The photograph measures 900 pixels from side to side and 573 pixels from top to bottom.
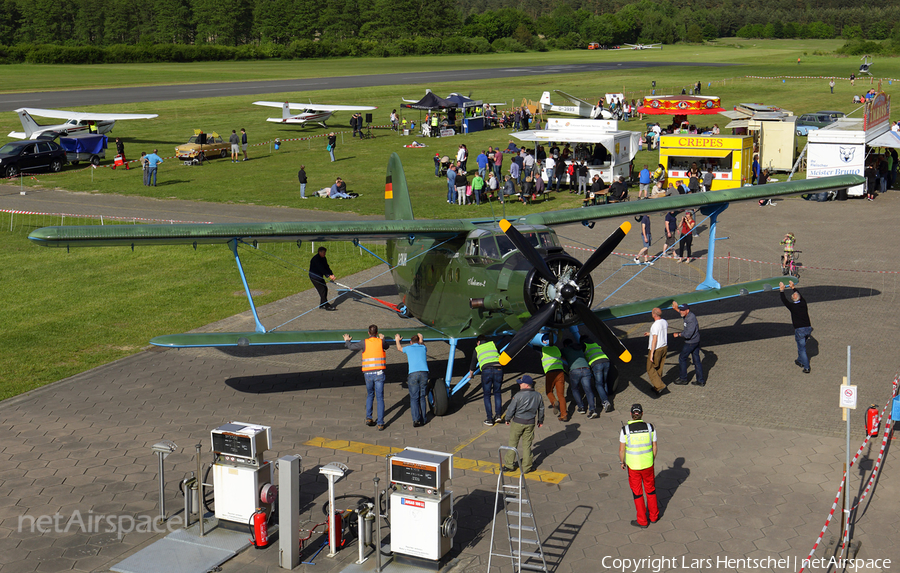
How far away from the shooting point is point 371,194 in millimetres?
37281

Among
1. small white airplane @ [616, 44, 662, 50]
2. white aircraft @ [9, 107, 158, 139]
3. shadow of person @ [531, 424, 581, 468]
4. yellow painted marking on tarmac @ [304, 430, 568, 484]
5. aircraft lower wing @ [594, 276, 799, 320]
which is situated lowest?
yellow painted marking on tarmac @ [304, 430, 568, 484]

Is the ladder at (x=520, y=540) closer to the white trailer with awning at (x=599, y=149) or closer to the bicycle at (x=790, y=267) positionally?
the bicycle at (x=790, y=267)

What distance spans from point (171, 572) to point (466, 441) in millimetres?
5322

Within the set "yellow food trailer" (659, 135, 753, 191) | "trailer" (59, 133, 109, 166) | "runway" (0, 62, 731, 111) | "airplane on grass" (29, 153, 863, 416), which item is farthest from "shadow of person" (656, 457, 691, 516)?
"runway" (0, 62, 731, 111)

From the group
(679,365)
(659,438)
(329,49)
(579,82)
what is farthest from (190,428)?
(329,49)

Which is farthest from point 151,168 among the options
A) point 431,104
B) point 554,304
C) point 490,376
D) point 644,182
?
point 554,304

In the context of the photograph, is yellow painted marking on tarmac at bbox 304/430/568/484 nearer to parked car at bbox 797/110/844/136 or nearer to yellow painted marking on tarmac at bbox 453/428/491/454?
yellow painted marking on tarmac at bbox 453/428/491/454

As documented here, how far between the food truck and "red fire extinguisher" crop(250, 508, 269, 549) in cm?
2864

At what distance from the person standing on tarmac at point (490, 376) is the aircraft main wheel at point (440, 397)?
71cm

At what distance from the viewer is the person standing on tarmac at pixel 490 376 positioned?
1388 cm

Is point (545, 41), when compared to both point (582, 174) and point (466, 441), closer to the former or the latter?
point (582, 174)

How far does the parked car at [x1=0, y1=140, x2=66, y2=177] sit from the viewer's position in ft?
139

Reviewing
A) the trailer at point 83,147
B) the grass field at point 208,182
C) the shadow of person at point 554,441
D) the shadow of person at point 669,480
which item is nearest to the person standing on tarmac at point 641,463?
the shadow of person at point 669,480
